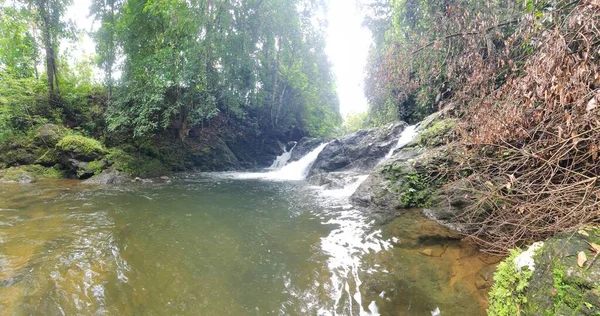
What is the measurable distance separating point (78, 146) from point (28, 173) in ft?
5.68

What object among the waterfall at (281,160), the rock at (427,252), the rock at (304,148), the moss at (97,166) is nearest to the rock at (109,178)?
the moss at (97,166)

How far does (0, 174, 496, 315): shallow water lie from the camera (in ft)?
8.72

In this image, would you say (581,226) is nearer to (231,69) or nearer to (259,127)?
(231,69)

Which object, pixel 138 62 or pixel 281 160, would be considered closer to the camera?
pixel 138 62

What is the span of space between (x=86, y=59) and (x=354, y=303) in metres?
28.8

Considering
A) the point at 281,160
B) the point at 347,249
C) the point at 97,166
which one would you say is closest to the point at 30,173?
the point at 97,166

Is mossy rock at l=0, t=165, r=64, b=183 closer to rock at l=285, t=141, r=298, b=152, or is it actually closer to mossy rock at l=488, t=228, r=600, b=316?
mossy rock at l=488, t=228, r=600, b=316

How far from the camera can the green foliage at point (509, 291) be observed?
217 cm

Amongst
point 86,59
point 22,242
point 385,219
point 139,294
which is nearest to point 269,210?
point 385,219

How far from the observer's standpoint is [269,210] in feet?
21.2

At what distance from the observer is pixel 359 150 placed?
39.3 ft

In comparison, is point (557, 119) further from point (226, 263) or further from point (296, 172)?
point (296, 172)

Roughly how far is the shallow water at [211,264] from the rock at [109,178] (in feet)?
10.7


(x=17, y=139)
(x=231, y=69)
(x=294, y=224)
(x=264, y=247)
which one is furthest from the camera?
(x=231, y=69)
